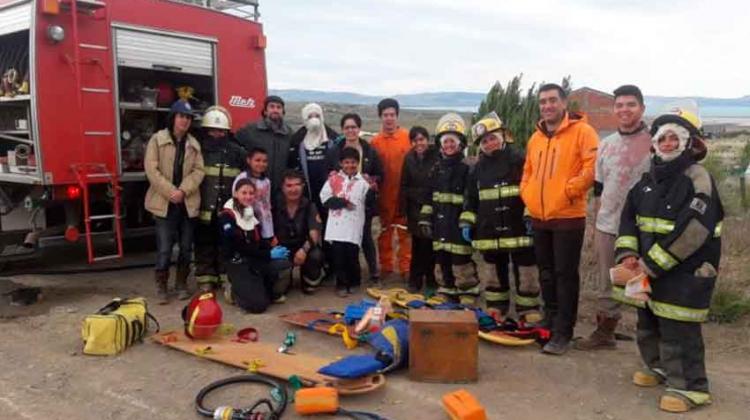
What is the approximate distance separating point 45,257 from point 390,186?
187 inches

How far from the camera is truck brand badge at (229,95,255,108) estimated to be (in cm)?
795

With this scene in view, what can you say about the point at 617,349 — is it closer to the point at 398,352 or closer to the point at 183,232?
the point at 398,352

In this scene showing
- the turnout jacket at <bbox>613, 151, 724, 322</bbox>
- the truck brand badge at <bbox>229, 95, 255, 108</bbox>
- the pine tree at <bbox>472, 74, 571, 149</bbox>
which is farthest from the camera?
the pine tree at <bbox>472, 74, 571, 149</bbox>

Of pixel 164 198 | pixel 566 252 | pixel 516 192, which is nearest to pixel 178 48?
pixel 164 198

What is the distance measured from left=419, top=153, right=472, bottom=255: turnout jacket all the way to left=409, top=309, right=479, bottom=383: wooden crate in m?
1.64

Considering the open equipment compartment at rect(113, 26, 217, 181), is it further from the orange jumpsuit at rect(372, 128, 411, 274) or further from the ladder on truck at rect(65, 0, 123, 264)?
the orange jumpsuit at rect(372, 128, 411, 274)

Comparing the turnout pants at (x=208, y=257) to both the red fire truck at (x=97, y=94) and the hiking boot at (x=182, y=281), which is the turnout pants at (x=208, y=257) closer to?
the hiking boot at (x=182, y=281)

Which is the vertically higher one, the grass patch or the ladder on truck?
the ladder on truck

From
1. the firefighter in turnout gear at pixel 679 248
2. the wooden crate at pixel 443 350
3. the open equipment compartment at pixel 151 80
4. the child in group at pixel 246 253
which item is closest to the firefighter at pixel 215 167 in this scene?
the child in group at pixel 246 253

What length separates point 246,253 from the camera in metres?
6.18

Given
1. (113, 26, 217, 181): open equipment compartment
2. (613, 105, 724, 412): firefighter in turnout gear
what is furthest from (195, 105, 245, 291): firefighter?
(613, 105, 724, 412): firefighter in turnout gear

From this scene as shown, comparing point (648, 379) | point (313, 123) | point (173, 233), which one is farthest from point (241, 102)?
point (648, 379)

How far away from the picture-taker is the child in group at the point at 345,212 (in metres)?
6.60

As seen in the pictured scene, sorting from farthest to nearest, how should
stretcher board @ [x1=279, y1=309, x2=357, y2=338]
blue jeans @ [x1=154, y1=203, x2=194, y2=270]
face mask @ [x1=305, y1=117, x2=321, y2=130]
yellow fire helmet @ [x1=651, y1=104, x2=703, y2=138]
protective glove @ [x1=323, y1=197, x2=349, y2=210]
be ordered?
1. face mask @ [x1=305, y1=117, x2=321, y2=130]
2. protective glove @ [x1=323, y1=197, x2=349, y2=210]
3. blue jeans @ [x1=154, y1=203, x2=194, y2=270]
4. stretcher board @ [x1=279, y1=309, x2=357, y2=338]
5. yellow fire helmet @ [x1=651, y1=104, x2=703, y2=138]
